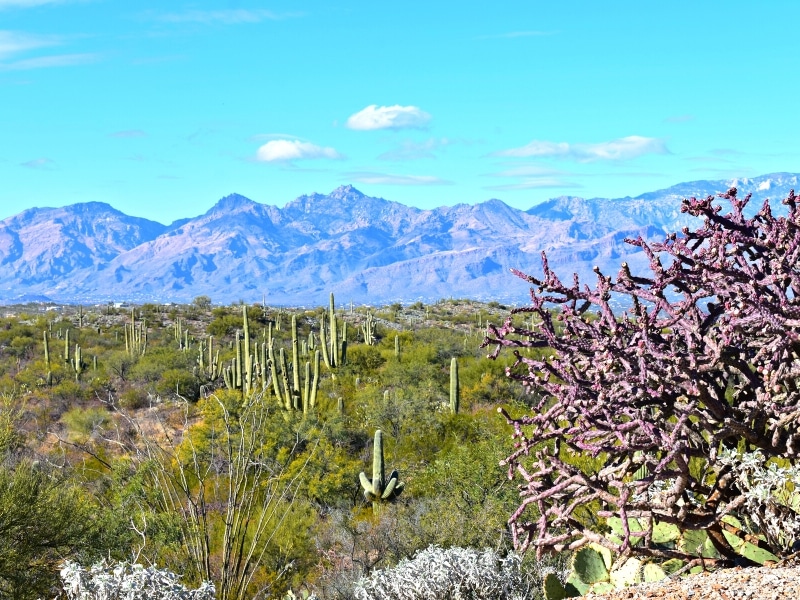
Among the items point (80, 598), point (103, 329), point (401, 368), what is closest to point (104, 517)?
point (80, 598)

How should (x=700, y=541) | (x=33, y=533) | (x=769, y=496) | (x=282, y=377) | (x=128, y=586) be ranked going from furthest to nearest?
(x=282, y=377)
(x=33, y=533)
(x=128, y=586)
(x=700, y=541)
(x=769, y=496)

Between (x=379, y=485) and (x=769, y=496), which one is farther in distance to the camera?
(x=379, y=485)

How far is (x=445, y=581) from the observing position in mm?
6227

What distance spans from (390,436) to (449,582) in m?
21.3

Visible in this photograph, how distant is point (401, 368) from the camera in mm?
36438

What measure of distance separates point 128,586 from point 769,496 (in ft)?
12.1

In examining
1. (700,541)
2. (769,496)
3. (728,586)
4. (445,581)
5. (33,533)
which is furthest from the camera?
(33,533)

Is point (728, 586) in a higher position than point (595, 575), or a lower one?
higher

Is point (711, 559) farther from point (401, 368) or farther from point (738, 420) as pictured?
point (401, 368)

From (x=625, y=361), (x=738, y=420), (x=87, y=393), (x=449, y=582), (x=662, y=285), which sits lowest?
(x=87, y=393)

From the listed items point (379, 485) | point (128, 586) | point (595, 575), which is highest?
point (595, 575)

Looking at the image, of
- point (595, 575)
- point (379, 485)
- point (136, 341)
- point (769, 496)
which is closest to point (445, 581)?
point (595, 575)

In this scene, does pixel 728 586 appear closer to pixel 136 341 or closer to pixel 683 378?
pixel 683 378

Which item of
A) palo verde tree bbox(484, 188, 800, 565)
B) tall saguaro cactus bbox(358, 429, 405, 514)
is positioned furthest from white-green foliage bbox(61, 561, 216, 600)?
tall saguaro cactus bbox(358, 429, 405, 514)
